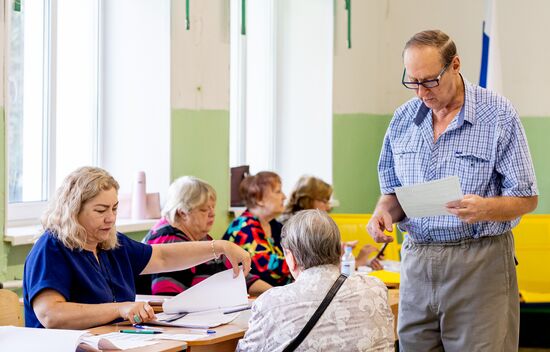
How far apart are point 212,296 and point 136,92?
2101 mm

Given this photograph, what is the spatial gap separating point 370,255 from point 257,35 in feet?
6.97

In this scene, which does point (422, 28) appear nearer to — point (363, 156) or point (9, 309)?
point (363, 156)

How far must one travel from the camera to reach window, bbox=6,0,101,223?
472 centimetres

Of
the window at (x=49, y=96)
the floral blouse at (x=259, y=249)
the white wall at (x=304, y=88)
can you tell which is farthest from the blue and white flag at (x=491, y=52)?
the window at (x=49, y=96)

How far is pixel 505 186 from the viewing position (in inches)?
116

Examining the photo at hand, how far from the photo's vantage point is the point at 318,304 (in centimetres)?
280

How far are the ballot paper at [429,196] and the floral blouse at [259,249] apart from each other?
7.06 ft

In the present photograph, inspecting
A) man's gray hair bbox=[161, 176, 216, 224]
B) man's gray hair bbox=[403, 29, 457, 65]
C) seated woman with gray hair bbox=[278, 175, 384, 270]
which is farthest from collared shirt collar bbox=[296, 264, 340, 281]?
seated woman with gray hair bbox=[278, 175, 384, 270]

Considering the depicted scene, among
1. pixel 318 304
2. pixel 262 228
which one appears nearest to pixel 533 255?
pixel 262 228

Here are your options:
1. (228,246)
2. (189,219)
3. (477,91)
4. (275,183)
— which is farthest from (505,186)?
(275,183)

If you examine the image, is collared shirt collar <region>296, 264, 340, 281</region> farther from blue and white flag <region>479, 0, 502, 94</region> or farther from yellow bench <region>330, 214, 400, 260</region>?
blue and white flag <region>479, 0, 502, 94</region>

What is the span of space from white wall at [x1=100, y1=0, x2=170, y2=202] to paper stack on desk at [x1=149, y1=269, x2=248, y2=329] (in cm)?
184

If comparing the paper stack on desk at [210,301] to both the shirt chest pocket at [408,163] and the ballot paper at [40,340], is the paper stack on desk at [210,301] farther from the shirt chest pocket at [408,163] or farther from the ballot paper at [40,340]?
the shirt chest pocket at [408,163]

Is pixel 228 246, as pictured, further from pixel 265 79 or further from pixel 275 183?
pixel 265 79
